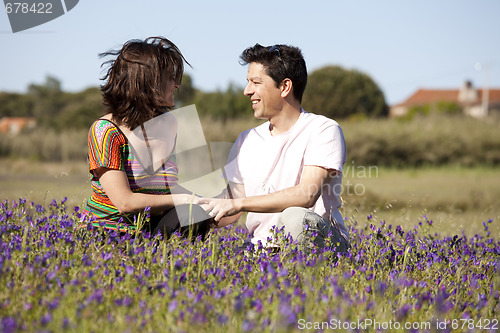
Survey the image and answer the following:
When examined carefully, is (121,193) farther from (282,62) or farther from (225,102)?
(225,102)

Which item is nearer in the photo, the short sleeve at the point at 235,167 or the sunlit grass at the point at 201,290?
the sunlit grass at the point at 201,290

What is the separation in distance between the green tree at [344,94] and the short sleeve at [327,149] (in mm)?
34205

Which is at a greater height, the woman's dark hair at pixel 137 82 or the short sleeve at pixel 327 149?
the woman's dark hair at pixel 137 82

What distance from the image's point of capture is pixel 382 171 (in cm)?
1930

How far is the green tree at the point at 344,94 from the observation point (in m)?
39.0

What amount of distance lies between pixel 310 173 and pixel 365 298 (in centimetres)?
135

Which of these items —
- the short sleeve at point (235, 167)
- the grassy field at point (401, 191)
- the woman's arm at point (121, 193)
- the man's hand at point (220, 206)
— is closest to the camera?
the woman's arm at point (121, 193)

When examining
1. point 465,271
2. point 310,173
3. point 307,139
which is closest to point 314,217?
point 310,173

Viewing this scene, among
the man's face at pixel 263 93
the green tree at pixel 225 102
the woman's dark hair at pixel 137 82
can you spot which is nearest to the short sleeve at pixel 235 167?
the man's face at pixel 263 93

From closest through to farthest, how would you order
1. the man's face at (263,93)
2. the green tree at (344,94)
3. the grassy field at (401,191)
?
the man's face at (263,93) < the grassy field at (401,191) < the green tree at (344,94)

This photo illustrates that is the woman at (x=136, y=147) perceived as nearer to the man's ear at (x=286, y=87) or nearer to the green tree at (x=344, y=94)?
the man's ear at (x=286, y=87)

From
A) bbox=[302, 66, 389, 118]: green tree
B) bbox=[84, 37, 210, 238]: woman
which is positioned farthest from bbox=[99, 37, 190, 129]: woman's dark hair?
bbox=[302, 66, 389, 118]: green tree

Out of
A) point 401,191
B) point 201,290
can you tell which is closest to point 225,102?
point 401,191

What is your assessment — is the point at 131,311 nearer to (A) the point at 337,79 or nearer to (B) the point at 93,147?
(B) the point at 93,147
